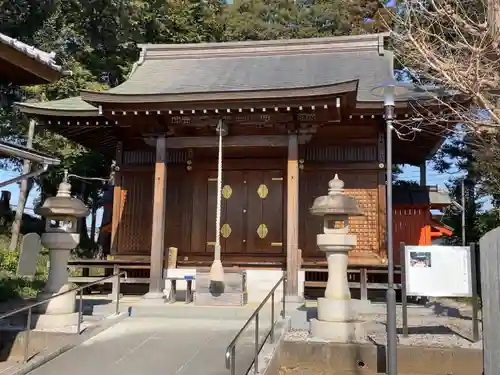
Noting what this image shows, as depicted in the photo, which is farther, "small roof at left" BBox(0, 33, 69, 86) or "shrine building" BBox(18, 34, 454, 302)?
"shrine building" BBox(18, 34, 454, 302)

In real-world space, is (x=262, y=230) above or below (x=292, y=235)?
above

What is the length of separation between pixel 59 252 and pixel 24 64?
3.10 metres

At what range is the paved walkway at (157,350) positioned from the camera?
567 centimetres

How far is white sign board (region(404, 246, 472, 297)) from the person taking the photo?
6645mm

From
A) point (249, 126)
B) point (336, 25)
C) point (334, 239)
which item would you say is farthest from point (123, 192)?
point (336, 25)

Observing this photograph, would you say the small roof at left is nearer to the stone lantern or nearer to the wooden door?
the stone lantern

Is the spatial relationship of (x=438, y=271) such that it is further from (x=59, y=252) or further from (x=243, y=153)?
(x=243, y=153)

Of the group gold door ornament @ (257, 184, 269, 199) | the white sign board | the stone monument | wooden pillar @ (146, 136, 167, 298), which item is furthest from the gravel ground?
gold door ornament @ (257, 184, 269, 199)

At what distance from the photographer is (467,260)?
667 centimetres

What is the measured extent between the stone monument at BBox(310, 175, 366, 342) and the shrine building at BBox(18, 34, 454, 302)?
203 centimetres

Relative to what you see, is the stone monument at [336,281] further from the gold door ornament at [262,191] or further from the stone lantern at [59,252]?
the gold door ornament at [262,191]

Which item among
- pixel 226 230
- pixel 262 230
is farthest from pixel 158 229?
pixel 262 230

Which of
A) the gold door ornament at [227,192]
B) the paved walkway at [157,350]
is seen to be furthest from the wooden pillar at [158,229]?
the gold door ornament at [227,192]

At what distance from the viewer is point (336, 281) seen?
23.3 ft
